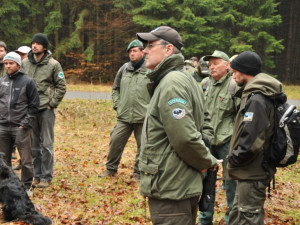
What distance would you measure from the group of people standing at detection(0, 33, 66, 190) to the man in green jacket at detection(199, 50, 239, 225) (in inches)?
121

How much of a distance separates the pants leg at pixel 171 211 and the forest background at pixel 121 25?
72.0 ft

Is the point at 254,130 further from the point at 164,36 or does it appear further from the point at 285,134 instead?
the point at 164,36

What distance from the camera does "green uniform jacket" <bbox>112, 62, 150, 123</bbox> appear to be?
22.9 feet

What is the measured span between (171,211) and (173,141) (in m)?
0.60

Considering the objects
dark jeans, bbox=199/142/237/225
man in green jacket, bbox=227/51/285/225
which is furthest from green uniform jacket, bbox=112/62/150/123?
man in green jacket, bbox=227/51/285/225

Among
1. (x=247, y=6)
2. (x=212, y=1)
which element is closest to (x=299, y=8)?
(x=247, y=6)

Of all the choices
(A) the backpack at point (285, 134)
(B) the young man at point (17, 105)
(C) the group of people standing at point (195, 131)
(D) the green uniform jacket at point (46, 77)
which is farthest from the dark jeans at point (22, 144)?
(A) the backpack at point (285, 134)

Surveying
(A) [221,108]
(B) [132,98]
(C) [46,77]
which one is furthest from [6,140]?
(A) [221,108]

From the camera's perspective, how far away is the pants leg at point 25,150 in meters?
6.23

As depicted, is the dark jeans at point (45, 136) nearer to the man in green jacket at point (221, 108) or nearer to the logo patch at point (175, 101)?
the man in green jacket at point (221, 108)

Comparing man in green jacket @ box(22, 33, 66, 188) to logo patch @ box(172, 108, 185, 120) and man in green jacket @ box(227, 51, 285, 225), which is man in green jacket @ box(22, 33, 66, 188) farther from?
logo patch @ box(172, 108, 185, 120)

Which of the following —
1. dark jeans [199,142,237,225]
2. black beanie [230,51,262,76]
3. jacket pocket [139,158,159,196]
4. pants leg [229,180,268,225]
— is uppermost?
black beanie [230,51,262,76]

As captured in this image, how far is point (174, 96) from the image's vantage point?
A: 2975mm

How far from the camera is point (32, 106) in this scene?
6.28 metres
